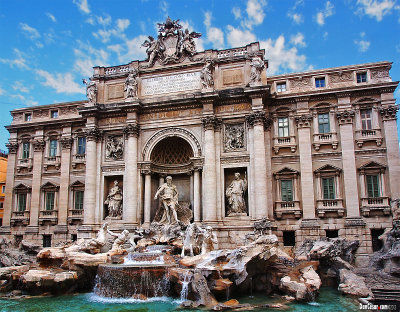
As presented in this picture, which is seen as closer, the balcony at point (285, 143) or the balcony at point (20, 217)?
the balcony at point (285, 143)

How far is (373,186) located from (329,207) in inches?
120

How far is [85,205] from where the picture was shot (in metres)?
26.1

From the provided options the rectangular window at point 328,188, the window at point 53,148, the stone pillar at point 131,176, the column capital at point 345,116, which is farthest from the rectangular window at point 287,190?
the window at point 53,148

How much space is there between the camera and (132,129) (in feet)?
85.6

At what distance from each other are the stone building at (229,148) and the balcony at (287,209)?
0.07 m

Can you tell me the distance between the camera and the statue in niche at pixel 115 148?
2684cm

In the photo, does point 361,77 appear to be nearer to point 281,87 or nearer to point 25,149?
point 281,87

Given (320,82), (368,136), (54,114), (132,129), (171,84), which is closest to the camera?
(368,136)

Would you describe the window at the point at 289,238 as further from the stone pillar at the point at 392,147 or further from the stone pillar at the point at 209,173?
the stone pillar at the point at 392,147

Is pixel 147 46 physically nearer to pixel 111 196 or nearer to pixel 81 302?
pixel 111 196

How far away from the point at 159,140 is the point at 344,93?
1298 cm

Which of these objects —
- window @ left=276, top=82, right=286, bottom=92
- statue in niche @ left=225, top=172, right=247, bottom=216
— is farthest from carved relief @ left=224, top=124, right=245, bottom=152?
window @ left=276, top=82, right=286, bottom=92

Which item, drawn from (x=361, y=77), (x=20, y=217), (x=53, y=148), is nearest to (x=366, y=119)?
(x=361, y=77)

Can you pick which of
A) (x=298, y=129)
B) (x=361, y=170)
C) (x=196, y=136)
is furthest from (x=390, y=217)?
(x=196, y=136)
